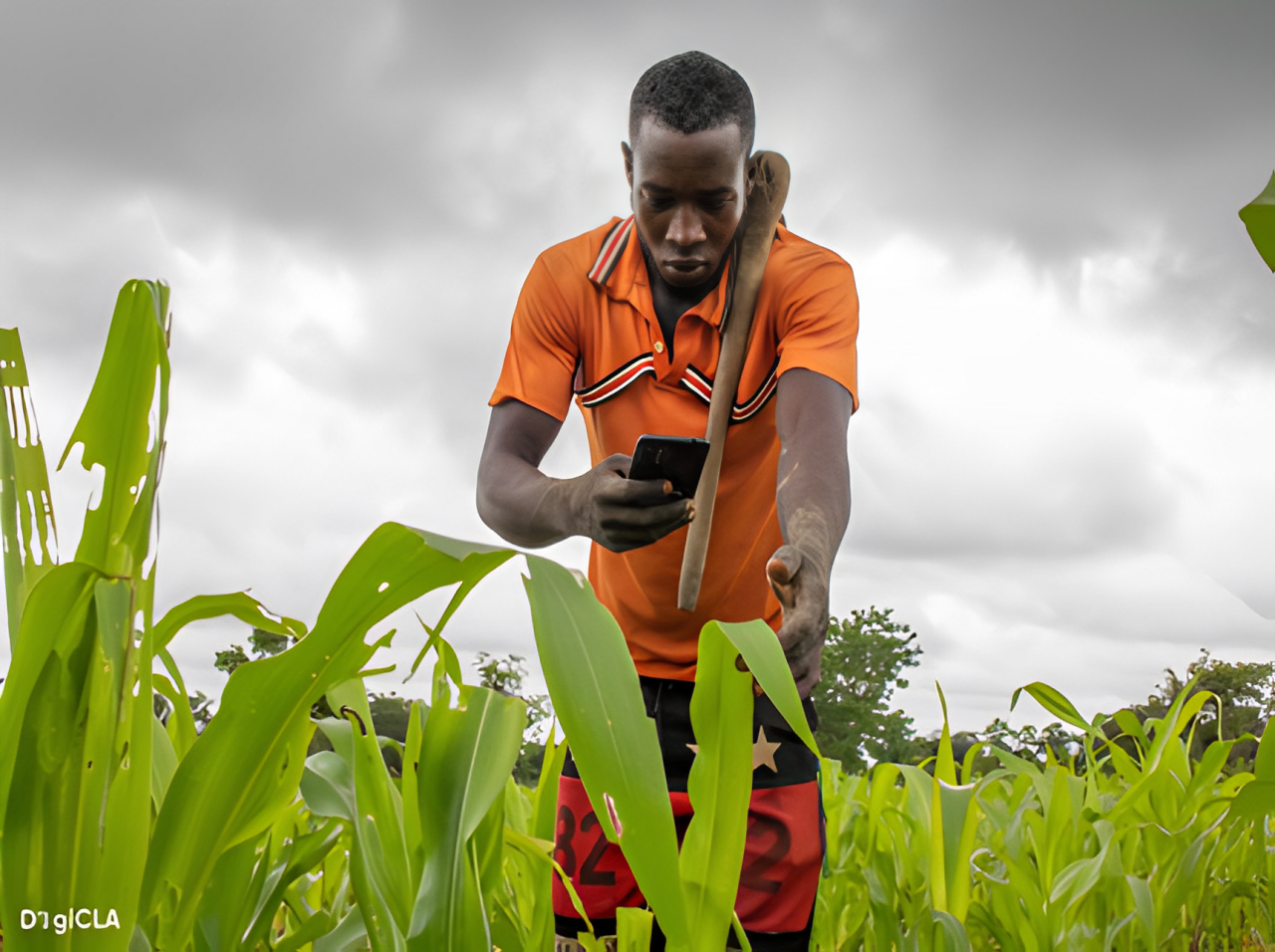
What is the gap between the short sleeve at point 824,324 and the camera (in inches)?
47.9

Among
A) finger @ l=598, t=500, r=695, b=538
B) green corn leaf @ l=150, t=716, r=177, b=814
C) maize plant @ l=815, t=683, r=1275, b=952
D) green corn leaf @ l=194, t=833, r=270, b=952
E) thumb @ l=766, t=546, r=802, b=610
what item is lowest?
maize plant @ l=815, t=683, r=1275, b=952

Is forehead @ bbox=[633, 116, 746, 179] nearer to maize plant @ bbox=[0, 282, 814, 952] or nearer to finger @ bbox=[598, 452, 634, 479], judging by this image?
finger @ bbox=[598, 452, 634, 479]

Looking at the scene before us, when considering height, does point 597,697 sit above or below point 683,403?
below

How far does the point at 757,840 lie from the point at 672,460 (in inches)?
23.6

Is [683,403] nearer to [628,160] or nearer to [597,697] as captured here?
[628,160]

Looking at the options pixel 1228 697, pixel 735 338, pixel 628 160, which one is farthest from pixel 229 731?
pixel 1228 697

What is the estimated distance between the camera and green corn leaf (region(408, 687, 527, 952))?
55cm

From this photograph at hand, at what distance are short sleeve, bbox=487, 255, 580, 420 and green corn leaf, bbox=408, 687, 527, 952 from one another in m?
0.77

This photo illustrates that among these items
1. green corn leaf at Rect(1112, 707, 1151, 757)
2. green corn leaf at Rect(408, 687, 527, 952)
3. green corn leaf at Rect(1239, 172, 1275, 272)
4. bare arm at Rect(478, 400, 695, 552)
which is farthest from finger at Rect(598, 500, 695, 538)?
green corn leaf at Rect(1112, 707, 1151, 757)

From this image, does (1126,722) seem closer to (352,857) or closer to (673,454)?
(673,454)

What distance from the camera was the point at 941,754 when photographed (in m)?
1.41

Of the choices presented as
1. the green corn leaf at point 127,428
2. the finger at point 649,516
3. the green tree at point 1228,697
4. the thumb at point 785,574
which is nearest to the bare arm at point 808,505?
the thumb at point 785,574

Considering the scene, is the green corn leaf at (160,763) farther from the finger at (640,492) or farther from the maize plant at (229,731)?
the finger at (640,492)

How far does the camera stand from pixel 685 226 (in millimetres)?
1214
